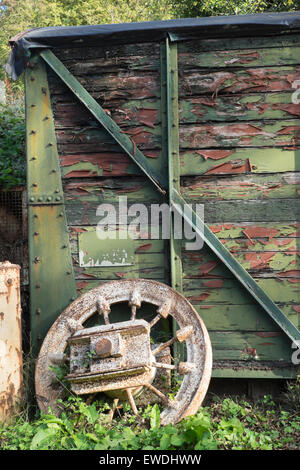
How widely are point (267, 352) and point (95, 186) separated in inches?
80.9

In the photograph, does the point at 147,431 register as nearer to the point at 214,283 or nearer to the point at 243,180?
the point at 214,283

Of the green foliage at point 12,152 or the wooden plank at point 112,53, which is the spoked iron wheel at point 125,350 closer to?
the wooden plank at point 112,53

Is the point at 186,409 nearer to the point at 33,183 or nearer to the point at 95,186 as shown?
the point at 95,186

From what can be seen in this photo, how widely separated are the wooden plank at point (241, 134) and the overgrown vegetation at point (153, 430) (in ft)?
6.74

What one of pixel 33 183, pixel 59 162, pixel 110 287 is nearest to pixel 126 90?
pixel 59 162

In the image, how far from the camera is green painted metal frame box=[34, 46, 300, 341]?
3580 millimetres

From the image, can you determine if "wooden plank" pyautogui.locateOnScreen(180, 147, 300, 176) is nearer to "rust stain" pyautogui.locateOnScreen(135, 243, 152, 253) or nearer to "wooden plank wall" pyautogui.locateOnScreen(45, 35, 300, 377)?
"wooden plank wall" pyautogui.locateOnScreen(45, 35, 300, 377)

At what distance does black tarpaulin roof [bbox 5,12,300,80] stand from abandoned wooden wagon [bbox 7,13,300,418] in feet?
0.04

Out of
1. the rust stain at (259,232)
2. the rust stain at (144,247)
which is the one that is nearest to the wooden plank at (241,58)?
the rust stain at (259,232)

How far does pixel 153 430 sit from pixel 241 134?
95.7 inches

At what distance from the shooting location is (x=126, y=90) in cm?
380

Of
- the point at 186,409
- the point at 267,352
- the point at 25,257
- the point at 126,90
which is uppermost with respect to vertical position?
the point at 126,90

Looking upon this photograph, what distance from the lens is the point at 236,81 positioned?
369cm

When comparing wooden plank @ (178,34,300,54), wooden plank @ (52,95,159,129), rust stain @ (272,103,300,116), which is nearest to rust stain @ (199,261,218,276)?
wooden plank @ (52,95,159,129)
